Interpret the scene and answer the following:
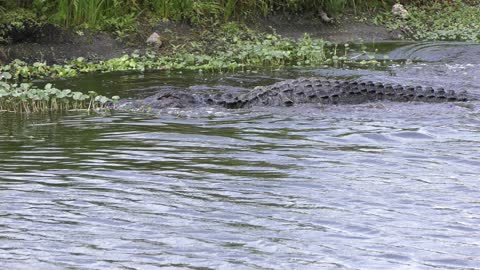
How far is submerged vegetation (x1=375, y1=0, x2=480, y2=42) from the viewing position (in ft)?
53.8

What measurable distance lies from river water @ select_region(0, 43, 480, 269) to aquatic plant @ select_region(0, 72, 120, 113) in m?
0.36

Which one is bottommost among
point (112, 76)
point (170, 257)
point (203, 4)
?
point (170, 257)

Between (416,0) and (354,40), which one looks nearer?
(354,40)

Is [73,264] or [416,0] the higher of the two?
[416,0]

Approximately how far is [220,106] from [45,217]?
4979mm

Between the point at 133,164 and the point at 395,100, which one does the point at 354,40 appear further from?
the point at 133,164

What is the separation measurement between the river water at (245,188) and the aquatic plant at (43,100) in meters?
0.36

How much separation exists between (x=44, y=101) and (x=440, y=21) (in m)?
10.5

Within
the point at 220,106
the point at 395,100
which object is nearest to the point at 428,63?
the point at 395,100

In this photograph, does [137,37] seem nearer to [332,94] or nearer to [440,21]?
[332,94]

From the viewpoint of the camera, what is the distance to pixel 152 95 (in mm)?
10586

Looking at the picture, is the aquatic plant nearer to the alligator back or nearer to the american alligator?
the american alligator

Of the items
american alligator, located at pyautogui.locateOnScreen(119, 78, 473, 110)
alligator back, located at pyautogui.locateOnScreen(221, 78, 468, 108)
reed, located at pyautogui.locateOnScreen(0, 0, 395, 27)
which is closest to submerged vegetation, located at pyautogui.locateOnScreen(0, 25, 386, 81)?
reed, located at pyautogui.locateOnScreen(0, 0, 395, 27)

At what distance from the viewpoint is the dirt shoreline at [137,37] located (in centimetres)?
1323
